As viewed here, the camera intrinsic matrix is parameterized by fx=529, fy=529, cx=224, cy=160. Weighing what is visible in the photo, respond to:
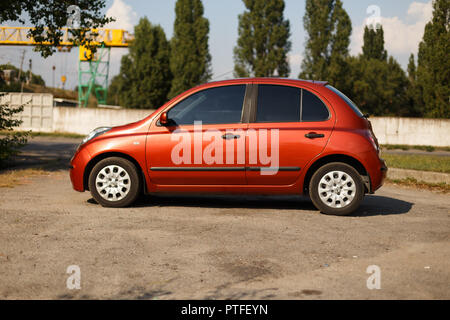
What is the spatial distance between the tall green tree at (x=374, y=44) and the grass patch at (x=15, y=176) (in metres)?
52.3

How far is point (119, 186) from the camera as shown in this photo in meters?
7.12

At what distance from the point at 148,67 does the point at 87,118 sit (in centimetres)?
994

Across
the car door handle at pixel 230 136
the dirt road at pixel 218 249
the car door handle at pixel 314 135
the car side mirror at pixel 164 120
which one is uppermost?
the car side mirror at pixel 164 120

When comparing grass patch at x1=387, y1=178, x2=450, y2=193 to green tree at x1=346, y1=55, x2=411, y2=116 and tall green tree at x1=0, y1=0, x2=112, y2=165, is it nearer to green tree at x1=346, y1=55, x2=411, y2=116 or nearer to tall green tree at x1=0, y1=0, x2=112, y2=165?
tall green tree at x1=0, y1=0, x2=112, y2=165

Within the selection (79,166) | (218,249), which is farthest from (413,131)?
(218,249)

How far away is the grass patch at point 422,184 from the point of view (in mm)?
9889

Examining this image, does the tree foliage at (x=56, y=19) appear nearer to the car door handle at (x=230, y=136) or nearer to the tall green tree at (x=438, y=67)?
the car door handle at (x=230, y=136)

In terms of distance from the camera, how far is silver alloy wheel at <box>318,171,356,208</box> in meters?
6.78

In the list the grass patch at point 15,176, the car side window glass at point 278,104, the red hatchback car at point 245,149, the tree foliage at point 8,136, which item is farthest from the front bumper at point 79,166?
the tree foliage at point 8,136

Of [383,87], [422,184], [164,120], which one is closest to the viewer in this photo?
[164,120]

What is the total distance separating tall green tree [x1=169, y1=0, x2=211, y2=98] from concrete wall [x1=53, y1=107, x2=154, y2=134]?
8.28 metres

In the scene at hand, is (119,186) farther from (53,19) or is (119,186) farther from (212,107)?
(53,19)

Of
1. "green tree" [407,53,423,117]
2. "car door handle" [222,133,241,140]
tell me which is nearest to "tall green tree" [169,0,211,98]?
"green tree" [407,53,423,117]

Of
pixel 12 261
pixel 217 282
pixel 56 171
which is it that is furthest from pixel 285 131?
pixel 56 171
